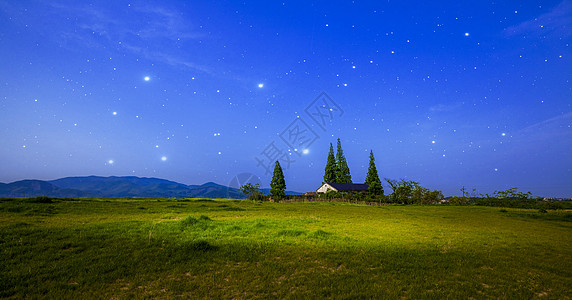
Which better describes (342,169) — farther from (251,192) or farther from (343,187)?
(251,192)

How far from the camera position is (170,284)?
6965 mm

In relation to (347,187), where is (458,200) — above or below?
below

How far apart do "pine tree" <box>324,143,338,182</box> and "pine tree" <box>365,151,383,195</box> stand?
11770 millimetres

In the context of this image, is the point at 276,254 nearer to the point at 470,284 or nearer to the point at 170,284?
the point at 170,284

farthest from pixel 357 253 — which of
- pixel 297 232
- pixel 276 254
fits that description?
pixel 297 232

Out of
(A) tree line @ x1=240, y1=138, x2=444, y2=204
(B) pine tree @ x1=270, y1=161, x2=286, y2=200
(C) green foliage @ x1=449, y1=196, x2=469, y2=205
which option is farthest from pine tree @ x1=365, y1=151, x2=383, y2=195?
(B) pine tree @ x1=270, y1=161, x2=286, y2=200

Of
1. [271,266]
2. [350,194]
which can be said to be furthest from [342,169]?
[271,266]

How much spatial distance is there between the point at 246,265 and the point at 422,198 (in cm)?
5732

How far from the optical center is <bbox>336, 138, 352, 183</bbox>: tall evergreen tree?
8243 cm

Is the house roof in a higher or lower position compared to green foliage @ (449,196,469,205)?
higher

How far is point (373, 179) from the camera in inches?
2788

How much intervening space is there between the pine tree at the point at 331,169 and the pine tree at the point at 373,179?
38.6ft

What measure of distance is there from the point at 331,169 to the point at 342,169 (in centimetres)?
431

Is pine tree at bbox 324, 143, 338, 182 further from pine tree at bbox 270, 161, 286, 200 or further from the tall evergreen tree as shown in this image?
pine tree at bbox 270, 161, 286, 200
